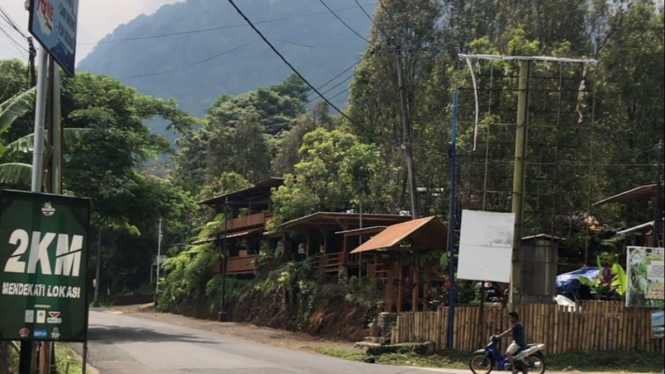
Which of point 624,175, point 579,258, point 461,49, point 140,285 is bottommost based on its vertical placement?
point 140,285

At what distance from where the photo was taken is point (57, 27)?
36.5ft

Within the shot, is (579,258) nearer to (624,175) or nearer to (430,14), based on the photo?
(624,175)

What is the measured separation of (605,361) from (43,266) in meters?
14.5

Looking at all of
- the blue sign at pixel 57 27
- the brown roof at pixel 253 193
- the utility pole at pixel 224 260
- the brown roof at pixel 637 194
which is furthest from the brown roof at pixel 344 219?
the blue sign at pixel 57 27

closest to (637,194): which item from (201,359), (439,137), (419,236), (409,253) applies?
(419,236)


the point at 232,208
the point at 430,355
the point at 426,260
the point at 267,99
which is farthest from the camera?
the point at 267,99

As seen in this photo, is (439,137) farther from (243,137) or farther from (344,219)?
(243,137)

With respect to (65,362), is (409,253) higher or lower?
higher

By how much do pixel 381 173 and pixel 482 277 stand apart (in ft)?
64.6

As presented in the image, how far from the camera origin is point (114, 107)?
29.2 metres

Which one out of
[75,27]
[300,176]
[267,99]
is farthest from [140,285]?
[75,27]

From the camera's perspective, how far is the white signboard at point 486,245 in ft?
63.8

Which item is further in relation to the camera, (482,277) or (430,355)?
(430,355)

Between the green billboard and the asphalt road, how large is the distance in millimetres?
7261
